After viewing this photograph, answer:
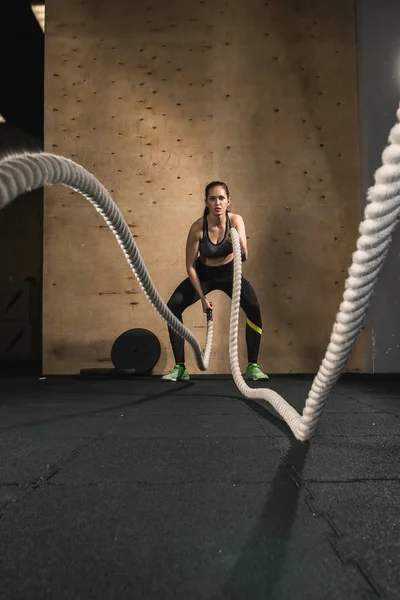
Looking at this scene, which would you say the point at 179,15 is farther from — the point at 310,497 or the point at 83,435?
the point at 310,497

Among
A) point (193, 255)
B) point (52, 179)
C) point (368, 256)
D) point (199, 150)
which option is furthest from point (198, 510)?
point (199, 150)

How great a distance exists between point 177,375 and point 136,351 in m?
0.59

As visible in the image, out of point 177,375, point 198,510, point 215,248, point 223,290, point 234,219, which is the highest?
point 234,219

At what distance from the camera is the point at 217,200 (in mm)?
3281

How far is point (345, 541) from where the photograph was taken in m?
0.68

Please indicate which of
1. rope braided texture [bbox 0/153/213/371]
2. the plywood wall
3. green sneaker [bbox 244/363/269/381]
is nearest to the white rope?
rope braided texture [bbox 0/153/213/371]

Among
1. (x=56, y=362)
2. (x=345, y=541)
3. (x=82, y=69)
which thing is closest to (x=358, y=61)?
(x=82, y=69)

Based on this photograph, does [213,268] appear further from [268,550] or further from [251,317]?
[268,550]

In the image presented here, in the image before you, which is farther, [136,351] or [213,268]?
[136,351]

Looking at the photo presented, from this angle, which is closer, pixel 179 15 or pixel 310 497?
pixel 310 497

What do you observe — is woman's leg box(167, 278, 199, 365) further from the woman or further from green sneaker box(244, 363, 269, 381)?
green sneaker box(244, 363, 269, 381)

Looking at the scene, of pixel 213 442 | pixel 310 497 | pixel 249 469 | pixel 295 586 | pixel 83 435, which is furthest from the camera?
pixel 83 435

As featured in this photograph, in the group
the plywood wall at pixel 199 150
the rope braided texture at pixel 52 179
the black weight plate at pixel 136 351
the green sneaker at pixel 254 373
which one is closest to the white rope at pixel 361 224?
the rope braided texture at pixel 52 179

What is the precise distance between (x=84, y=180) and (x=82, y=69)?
381cm
